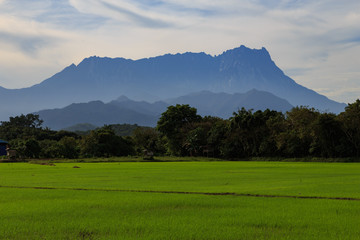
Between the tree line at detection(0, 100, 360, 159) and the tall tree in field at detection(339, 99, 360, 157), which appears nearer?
the tall tree in field at detection(339, 99, 360, 157)

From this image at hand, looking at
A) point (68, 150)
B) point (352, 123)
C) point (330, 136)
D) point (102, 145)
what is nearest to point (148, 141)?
point (102, 145)

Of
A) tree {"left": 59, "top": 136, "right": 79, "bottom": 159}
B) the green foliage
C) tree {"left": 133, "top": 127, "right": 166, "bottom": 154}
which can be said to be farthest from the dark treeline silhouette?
tree {"left": 59, "top": 136, "right": 79, "bottom": 159}

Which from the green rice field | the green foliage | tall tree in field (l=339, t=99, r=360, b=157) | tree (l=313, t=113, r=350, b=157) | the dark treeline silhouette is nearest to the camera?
the green rice field

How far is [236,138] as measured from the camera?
61625 millimetres

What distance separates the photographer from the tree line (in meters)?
50.6

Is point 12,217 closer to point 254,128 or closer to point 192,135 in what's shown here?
point 254,128

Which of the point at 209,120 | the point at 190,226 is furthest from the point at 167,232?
the point at 209,120

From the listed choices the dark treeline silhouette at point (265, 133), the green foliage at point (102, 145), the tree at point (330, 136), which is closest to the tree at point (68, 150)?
the green foliage at point (102, 145)

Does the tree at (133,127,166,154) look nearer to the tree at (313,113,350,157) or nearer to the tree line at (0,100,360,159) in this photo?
the tree line at (0,100,360,159)

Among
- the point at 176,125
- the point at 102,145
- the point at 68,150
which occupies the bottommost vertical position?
the point at 68,150

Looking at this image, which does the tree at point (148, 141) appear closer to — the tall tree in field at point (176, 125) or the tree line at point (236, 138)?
the tree line at point (236, 138)

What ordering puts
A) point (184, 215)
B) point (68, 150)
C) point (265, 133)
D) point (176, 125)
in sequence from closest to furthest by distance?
point (184, 215)
point (265, 133)
point (68, 150)
point (176, 125)

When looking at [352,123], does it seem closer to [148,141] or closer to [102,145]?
[102,145]

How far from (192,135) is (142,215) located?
57803mm
